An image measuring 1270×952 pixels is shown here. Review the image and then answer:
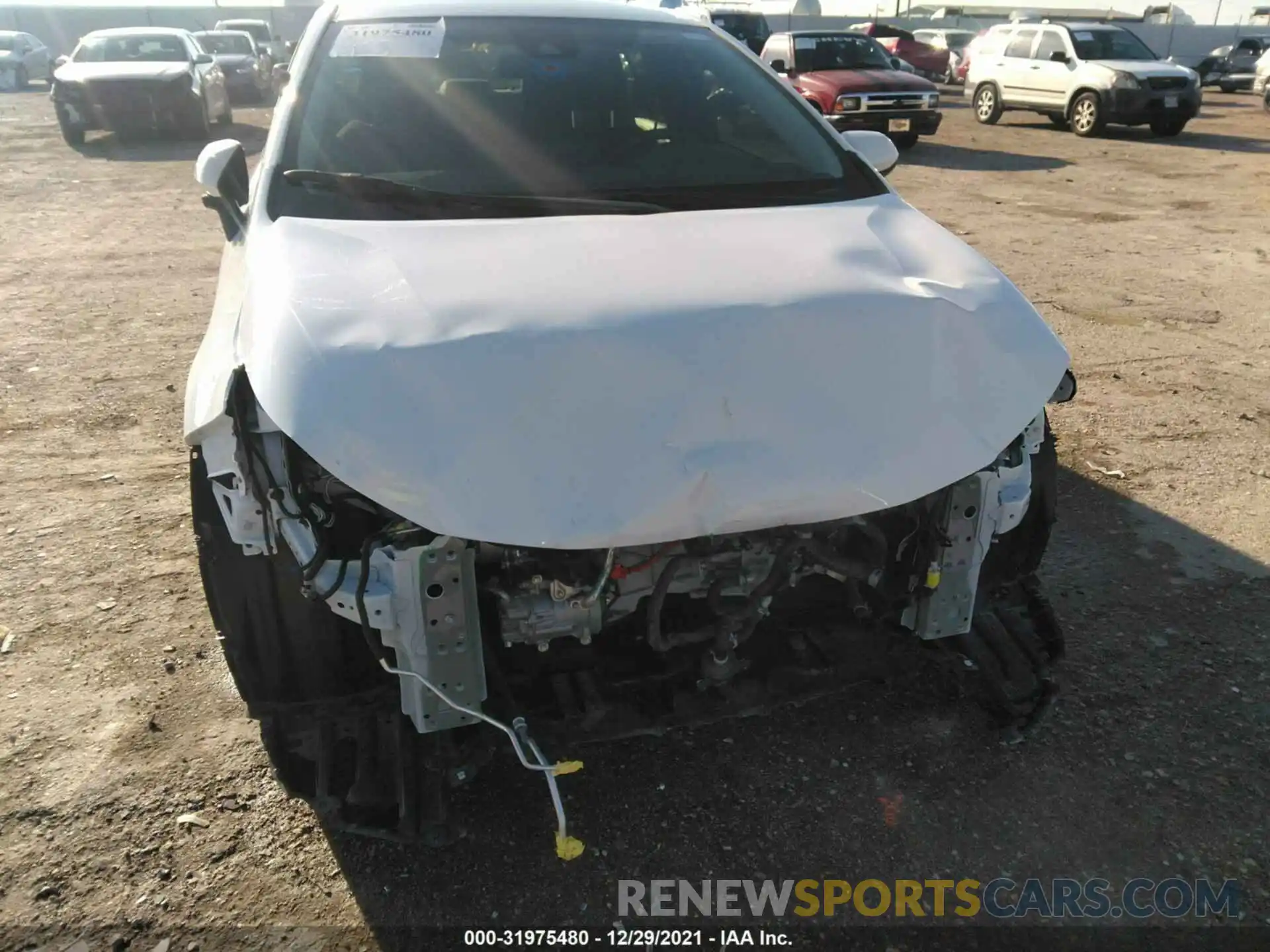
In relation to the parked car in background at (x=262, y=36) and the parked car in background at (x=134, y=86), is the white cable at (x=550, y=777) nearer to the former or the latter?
the parked car in background at (x=134, y=86)

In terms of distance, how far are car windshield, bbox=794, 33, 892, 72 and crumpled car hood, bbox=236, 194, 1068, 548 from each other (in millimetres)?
13020

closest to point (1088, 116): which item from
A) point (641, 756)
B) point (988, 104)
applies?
point (988, 104)

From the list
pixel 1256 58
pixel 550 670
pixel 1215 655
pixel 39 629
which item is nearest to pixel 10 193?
pixel 39 629

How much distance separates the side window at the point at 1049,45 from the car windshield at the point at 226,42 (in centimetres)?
1645

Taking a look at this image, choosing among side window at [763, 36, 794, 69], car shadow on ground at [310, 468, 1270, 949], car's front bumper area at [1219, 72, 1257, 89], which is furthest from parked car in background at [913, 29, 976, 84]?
car shadow on ground at [310, 468, 1270, 949]

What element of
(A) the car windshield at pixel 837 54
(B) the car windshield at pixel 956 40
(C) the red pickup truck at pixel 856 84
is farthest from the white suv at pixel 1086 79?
(B) the car windshield at pixel 956 40

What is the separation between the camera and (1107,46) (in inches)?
603

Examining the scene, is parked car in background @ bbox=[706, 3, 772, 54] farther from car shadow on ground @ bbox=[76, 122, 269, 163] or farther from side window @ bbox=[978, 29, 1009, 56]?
car shadow on ground @ bbox=[76, 122, 269, 163]

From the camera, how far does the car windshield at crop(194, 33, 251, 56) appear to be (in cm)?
2120

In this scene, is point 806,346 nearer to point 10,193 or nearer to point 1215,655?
point 1215,655

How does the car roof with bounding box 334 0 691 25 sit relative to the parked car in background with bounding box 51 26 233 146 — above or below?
above

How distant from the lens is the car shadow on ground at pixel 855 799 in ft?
7.45

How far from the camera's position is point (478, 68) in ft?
10.5

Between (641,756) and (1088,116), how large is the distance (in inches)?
634
